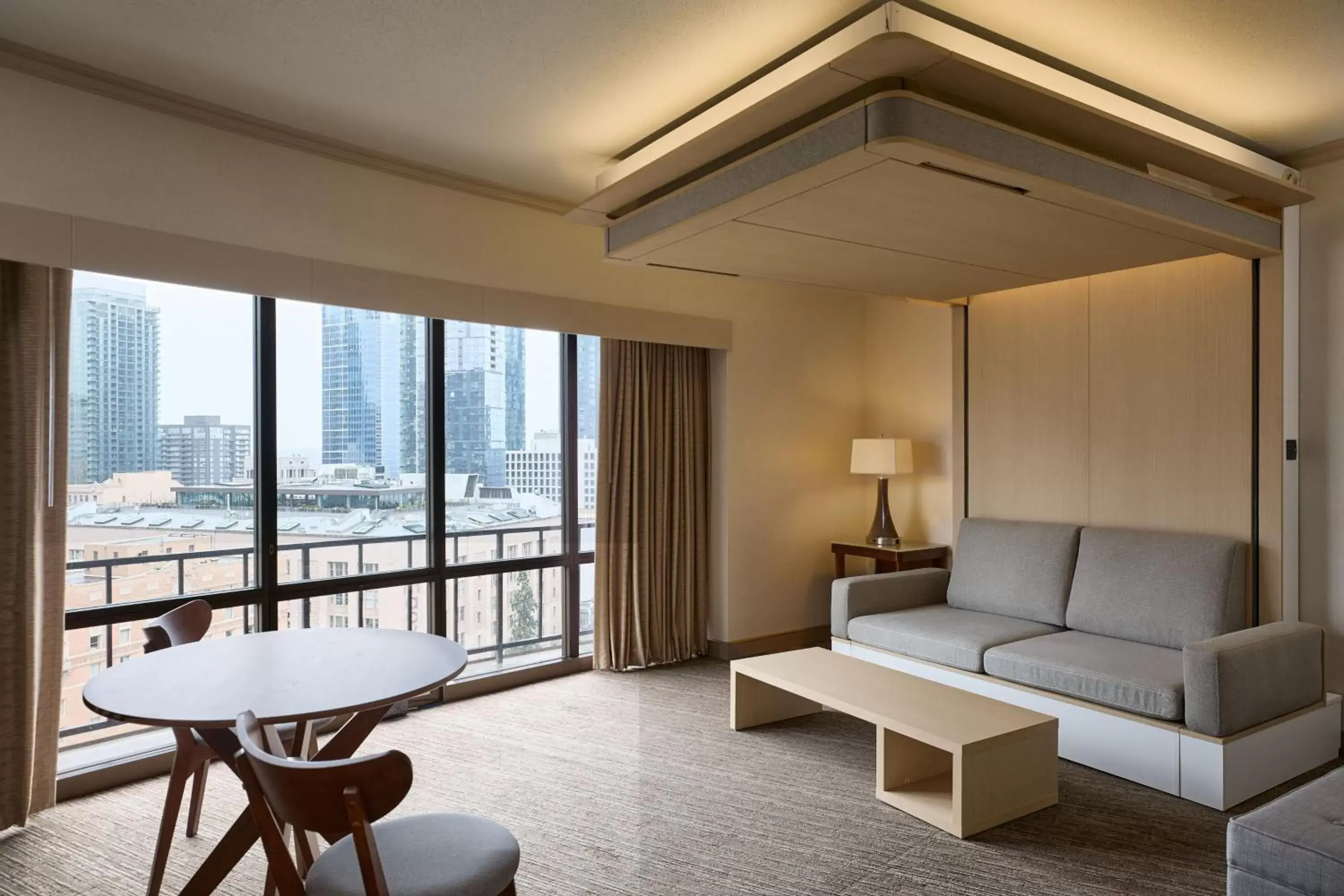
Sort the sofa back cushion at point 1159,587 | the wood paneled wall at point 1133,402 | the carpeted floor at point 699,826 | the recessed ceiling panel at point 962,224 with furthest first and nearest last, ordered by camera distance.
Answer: the wood paneled wall at point 1133,402, the sofa back cushion at point 1159,587, the recessed ceiling panel at point 962,224, the carpeted floor at point 699,826

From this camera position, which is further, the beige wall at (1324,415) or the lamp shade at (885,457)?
the lamp shade at (885,457)

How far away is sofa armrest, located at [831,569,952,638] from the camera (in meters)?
4.80

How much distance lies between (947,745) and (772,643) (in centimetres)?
267

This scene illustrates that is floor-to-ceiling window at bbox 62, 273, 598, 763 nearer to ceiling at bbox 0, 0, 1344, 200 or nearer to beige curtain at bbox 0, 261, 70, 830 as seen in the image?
beige curtain at bbox 0, 261, 70, 830

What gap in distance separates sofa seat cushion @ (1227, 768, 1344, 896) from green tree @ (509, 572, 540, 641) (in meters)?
3.61

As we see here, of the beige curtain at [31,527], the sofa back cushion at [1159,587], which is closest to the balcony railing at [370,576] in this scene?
the beige curtain at [31,527]

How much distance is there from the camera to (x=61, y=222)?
311 centimetres

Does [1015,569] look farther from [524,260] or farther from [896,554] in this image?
[524,260]

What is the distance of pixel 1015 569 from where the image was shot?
466 centimetres

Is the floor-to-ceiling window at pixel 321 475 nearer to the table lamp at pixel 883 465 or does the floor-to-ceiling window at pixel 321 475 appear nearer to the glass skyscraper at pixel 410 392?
the glass skyscraper at pixel 410 392

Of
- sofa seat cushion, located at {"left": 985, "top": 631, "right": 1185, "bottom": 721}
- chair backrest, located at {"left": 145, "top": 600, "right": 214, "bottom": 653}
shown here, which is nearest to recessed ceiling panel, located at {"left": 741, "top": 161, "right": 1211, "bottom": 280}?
sofa seat cushion, located at {"left": 985, "top": 631, "right": 1185, "bottom": 721}

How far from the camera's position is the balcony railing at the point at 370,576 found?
3.54 meters

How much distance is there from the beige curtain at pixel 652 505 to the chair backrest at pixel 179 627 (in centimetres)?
237

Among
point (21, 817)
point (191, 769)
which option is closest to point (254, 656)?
point (191, 769)
